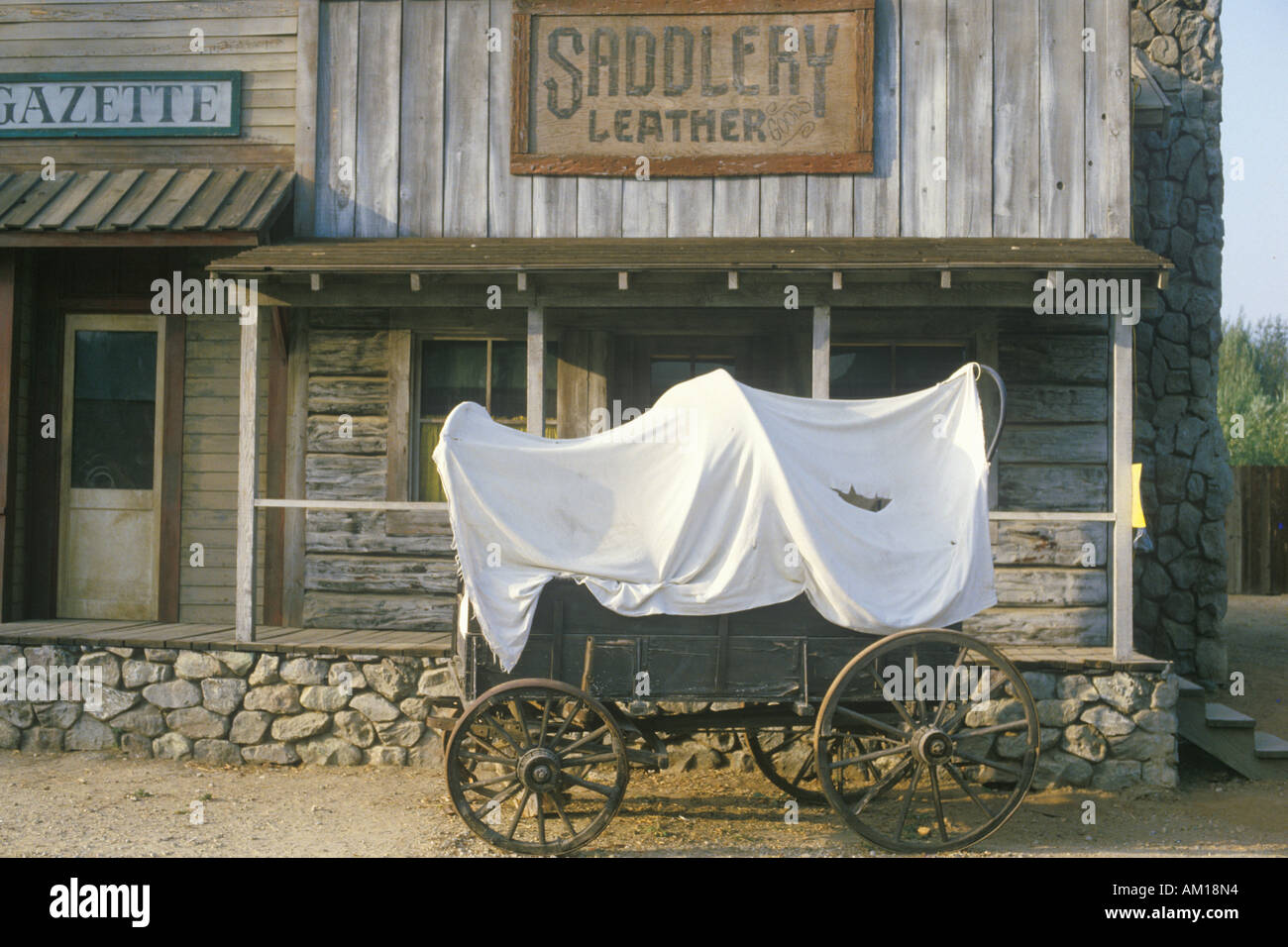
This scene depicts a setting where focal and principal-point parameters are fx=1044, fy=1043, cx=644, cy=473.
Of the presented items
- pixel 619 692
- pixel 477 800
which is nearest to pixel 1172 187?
pixel 619 692

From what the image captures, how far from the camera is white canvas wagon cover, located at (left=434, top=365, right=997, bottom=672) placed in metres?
5.23

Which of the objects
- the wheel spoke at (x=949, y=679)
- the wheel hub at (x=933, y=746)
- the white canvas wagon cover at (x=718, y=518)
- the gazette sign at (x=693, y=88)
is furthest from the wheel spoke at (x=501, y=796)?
the gazette sign at (x=693, y=88)

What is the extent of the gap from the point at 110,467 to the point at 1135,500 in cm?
788

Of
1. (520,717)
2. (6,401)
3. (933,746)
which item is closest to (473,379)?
(6,401)

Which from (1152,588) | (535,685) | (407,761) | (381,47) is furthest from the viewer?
(1152,588)

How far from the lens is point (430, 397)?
28.0 ft

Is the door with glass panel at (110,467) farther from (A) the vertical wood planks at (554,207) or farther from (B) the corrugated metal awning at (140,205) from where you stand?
(A) the vertical wood planks at (554,207)

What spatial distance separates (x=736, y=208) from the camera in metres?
7.96

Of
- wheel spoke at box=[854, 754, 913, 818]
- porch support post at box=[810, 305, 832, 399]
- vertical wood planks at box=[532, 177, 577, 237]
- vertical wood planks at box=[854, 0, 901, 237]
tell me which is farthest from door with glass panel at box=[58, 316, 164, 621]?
wheel spoke at box=[854, 754, 913, 818]

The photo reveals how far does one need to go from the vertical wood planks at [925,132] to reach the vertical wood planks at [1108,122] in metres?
1.06

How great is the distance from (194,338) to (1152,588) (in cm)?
881

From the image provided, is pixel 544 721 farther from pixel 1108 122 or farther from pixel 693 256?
pixel 1108 122

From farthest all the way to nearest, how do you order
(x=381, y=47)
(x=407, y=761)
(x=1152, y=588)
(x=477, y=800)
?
(x=1152, y=588) → (x=381, y=47) → (x=407, y=761) → (x=477, y=800)

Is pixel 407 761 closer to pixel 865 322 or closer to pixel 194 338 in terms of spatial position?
pixel 194 338
